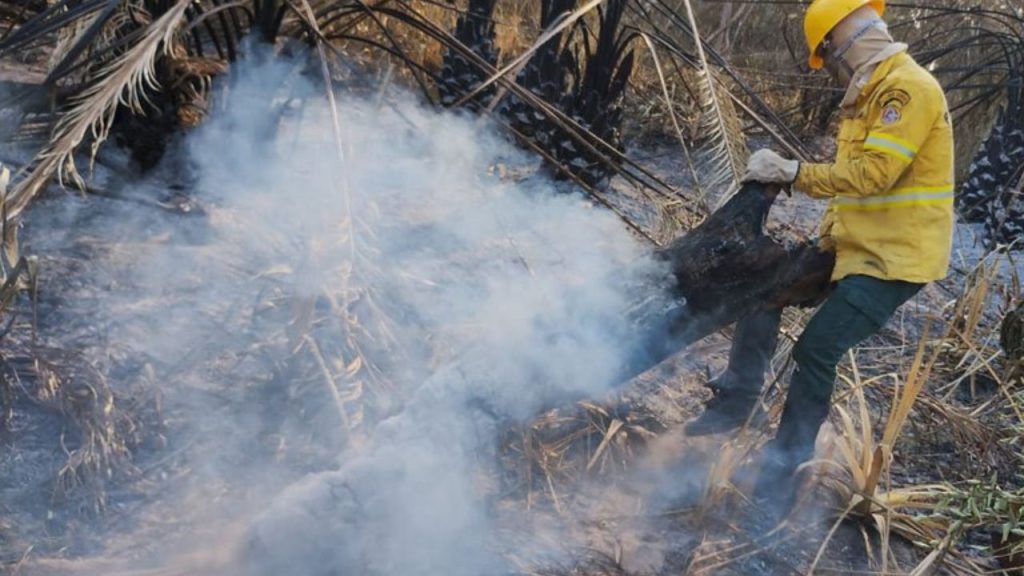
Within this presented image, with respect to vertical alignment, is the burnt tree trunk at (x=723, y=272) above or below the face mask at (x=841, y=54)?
below

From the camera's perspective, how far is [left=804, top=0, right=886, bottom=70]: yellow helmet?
3.38 m

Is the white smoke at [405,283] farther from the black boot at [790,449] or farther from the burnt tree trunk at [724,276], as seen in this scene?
the black boot at [790,449]

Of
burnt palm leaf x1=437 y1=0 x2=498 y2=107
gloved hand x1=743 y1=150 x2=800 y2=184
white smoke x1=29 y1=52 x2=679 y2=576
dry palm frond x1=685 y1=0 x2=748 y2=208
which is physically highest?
gloved hand x1=743 y1=150 x2=800 y2=184

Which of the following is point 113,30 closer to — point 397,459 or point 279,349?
point 279,349

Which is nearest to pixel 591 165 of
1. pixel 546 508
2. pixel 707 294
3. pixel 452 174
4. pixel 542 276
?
pixel 452 174

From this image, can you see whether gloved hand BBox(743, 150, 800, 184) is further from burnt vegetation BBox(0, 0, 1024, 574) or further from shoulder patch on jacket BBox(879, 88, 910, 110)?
shoulder patch on jacket BBox(879, 88, 910, 110)

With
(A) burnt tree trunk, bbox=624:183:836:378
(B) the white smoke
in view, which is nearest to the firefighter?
(A) burnt tree trunk, bbox=624:183:836:378

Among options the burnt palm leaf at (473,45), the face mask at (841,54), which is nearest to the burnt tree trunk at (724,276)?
the face mask at (841,54)

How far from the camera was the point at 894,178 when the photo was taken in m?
3.27

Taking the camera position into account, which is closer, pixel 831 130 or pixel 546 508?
pixel 546 508

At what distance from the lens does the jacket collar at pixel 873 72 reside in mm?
3365

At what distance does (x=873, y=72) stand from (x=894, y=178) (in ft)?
1.36

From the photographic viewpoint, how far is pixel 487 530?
3.13m

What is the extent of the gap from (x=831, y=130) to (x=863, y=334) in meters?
5.77
